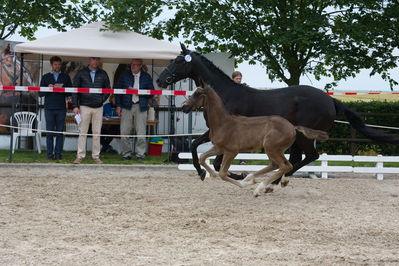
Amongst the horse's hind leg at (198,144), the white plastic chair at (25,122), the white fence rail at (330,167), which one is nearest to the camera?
the horse's hind leg at (198,144)

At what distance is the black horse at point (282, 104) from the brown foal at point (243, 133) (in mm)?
749

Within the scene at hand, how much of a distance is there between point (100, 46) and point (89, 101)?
1.45 m

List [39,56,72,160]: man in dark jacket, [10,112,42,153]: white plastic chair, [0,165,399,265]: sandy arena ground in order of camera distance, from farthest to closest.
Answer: [10,112,42,153]: white plastic chair, [39,56,72,160]: man in dark jacket, [0,165,399,265]: sandy arena ground

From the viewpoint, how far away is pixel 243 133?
327 inches

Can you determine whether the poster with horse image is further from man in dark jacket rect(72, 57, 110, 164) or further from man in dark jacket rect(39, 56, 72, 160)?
man in dark jacket rect(72, 57, 110, 164)

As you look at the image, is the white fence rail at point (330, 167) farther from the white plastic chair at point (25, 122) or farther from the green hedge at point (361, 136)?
the white plastic chair at point (25, 122)

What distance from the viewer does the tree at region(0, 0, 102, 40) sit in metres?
16.8

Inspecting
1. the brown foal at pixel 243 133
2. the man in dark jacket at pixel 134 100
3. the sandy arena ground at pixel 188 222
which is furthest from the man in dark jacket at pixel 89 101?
the brown foal at pixel 243 133

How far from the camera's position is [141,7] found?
49.1ft

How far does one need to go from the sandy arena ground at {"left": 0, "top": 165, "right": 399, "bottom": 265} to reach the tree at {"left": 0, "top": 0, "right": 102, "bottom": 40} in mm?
7334

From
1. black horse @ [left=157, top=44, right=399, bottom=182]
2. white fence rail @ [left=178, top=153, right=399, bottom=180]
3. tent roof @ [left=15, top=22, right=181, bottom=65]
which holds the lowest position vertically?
white fence rail @ [left=178, top=153, right=399, bottom=180]

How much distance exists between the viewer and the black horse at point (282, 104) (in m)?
9.19

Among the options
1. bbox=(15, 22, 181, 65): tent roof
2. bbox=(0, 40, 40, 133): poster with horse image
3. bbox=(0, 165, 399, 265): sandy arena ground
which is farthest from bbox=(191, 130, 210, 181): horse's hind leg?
bbox=(0, 40, 40, 133): poster with horse image

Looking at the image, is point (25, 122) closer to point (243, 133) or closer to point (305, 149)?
point (305, 149)
